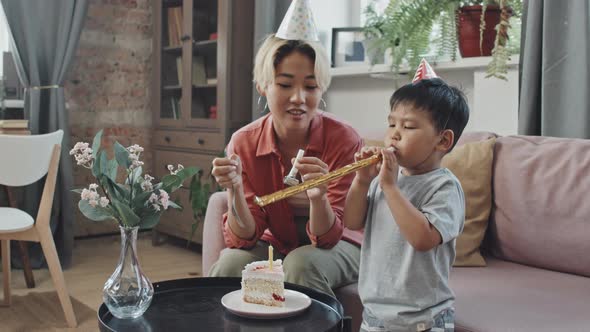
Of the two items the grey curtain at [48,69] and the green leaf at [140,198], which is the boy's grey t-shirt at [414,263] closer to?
the green leaf at [140,198]

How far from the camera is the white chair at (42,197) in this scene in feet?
7.84

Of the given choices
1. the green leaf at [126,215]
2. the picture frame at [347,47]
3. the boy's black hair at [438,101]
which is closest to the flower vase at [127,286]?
the green leaf at [126,215]

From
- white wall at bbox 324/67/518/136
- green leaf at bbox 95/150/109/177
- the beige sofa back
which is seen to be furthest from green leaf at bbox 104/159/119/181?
the beige sofa back

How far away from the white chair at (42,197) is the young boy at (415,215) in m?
1.49

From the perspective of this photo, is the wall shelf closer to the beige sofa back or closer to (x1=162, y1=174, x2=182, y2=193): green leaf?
the beige sofa back

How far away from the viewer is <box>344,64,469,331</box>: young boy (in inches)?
49.0

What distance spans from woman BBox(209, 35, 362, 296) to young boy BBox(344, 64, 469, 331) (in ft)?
0.77

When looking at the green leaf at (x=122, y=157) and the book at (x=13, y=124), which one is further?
the book at (x=13, y=124)

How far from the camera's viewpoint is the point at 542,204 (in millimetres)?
1744

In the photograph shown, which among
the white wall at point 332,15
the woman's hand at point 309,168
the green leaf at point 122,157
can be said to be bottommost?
the woman's hand at point 309,168

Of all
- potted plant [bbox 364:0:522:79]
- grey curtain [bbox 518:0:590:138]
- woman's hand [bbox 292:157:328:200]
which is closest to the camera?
woman's hand [bbox 292:157:328:200]

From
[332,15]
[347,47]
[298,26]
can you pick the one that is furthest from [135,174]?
[332,15]

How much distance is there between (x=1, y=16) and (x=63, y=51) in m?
0.52

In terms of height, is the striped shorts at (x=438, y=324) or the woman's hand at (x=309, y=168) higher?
the woman's hand at (x=309, y=168)
